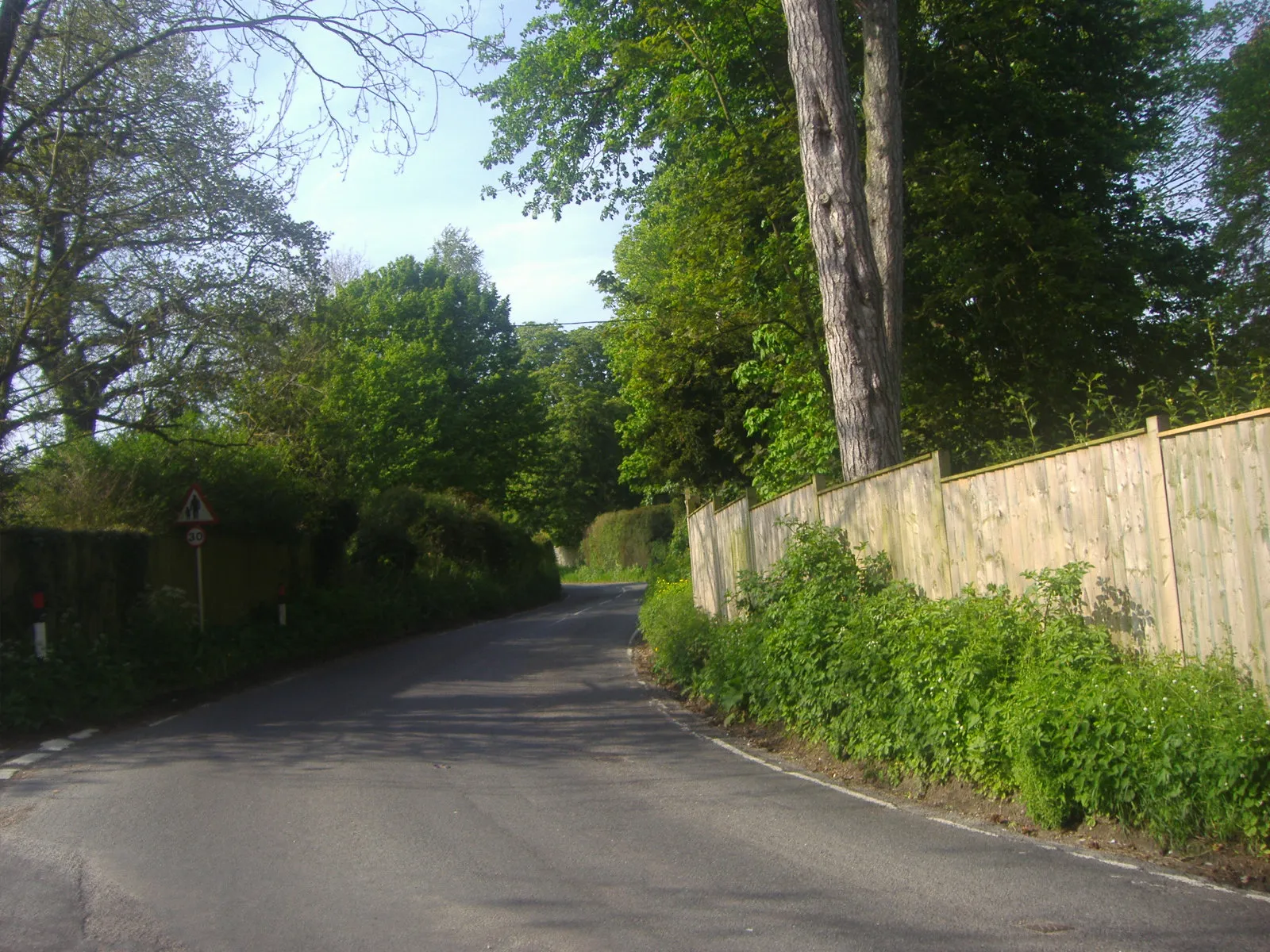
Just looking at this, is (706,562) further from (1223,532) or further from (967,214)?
(1223,532)

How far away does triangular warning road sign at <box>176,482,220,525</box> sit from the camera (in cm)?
1703

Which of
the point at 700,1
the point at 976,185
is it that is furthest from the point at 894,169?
the point at 700,1

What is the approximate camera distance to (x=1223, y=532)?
629cm

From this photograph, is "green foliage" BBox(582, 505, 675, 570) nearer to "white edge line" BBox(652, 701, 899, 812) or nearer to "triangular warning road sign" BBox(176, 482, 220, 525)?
"triangular warning road sign" BBox(176, 482, 220, 525)

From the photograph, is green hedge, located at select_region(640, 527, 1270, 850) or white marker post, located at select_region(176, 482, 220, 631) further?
white marker post, located at select_region(176, 482, 220, 631)

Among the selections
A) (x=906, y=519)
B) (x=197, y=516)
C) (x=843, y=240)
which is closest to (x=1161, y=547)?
(x=906, y=519)

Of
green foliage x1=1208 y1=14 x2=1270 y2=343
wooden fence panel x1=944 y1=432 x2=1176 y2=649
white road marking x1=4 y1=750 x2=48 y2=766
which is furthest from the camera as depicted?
green foliage x1=1208 y1=14 x2=1270 y2=343

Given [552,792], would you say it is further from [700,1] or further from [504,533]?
[504,533]

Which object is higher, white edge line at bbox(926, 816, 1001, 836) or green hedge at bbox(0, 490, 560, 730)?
green hedge at bbox(0, 490, 560, 730)

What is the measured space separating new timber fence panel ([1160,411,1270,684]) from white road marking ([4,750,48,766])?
897 centimetres

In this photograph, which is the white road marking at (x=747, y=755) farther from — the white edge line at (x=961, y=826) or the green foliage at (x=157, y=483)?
the green foliage at (x=157, y=483)

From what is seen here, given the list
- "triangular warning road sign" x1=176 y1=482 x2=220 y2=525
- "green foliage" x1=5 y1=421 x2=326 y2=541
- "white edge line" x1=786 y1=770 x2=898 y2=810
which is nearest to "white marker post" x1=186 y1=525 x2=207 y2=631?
"triangular warning road sign" x1=176 y1=482 x2=220 y2=525

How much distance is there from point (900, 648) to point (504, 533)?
30437mm

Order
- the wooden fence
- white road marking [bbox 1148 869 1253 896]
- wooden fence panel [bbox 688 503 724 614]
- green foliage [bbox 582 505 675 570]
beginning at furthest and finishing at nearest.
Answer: green foliage [bbox 582 505 675 570] → wooden fence panel [bbox 688 503 724 614] → the wooden fence → white road marking [bbox 1148 869 1253 896]
